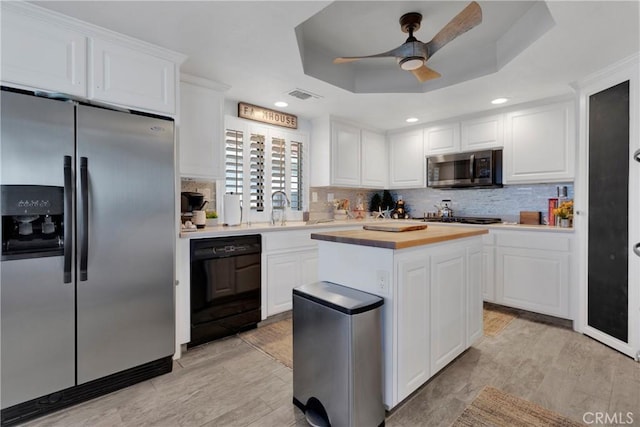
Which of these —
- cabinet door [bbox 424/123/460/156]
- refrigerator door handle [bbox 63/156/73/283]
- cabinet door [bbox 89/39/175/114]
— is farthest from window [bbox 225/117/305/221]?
cabinet door [bbox 424/123/460/156]

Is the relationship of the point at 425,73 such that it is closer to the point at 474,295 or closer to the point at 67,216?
the point at 474,295

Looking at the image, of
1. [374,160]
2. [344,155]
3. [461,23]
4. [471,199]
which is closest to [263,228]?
[344,155]

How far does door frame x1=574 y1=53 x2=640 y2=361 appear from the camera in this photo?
2326 mm

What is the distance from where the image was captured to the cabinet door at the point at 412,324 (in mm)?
1679

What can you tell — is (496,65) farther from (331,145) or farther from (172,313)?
(172,313)

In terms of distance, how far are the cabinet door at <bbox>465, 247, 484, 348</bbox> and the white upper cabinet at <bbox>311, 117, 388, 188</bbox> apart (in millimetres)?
2100

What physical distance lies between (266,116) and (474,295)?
2888 millimetres

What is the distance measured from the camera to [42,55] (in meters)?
1.79

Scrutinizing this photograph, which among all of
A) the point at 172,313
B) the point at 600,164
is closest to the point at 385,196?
the point at 600,164

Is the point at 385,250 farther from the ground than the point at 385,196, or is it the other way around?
the point at 385,196

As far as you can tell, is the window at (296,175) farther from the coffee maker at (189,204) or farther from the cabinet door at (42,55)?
the cabinet door at (42,55)

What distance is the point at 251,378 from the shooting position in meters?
2.13

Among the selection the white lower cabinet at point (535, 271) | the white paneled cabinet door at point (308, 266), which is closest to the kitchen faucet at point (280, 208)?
the white paneled cabinet door at point (308, 266)

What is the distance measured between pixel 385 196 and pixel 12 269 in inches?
175
